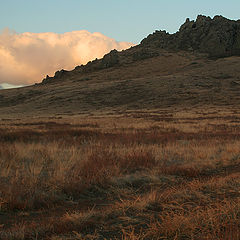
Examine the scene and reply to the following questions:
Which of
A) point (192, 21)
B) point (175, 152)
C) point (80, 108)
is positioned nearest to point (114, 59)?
point (192, 21)

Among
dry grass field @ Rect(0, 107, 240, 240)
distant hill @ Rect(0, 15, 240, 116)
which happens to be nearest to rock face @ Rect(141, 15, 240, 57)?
distant hill @ Rect(0, 15, 240, 116)

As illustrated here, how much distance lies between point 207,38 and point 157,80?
6855 centimetres

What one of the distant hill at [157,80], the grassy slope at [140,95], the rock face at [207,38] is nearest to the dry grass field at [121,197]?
the grassy slope at [140,95]

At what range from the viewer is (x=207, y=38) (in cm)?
13538

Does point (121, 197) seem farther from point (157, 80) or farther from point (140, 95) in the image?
point (157, 80)

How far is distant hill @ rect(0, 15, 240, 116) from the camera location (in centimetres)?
6562

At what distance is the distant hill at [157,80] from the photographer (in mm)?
65625

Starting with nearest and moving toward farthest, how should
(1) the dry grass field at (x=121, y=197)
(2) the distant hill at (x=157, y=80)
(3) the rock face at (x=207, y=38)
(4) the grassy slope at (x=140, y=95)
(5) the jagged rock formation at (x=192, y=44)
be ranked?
(1) the dry grass field at (x=121, y=197)
(4) the grassy slope at (x=140, y=95)
(2) the distant hill at (x=157, y=80)
(5) the jagged rock formation at (x=192, y=44)
(3) the rock face at (x=207, y=38)

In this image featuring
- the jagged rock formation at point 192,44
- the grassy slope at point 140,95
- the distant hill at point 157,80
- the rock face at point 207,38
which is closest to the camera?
the grassy slope at point 140,95

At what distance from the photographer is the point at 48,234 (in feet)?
13.0

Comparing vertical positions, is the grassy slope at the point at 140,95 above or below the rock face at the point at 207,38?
below

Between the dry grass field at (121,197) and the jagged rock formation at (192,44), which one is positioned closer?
the dry grass field at (121,197)

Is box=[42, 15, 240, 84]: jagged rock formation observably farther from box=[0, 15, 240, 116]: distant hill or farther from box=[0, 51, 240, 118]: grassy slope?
box=[0, 51, 240, 118]: grassy slope

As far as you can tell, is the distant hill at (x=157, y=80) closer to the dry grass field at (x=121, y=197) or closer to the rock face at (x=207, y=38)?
the rock face at (x=207, y=38)
